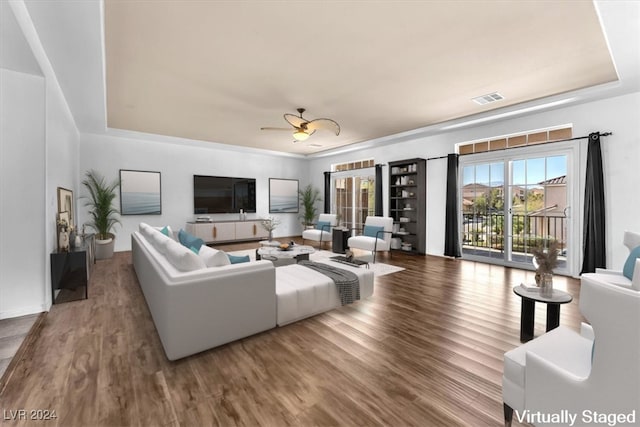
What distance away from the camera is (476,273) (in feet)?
15.9

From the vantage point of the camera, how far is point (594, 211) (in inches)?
166

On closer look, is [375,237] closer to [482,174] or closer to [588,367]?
[482,174]

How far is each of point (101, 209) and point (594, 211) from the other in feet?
29.6

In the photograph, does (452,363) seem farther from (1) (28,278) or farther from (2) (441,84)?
(1) (28,278)

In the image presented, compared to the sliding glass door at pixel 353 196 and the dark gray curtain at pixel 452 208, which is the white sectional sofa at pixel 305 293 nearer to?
the dark gray curtain at pixel 452 208

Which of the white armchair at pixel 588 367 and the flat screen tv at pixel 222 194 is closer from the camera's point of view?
the white armchair at pixel 588 367

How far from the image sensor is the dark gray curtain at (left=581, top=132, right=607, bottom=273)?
4.19 meters

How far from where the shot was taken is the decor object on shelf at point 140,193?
6859 millimetres

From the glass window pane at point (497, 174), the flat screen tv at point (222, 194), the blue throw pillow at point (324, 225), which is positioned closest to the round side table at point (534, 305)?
the glass window pane at point (497, 174)

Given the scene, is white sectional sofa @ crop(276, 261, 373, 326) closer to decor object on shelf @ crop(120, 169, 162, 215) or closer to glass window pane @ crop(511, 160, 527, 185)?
glass window pane @ crop(511, 160, 527, 185)

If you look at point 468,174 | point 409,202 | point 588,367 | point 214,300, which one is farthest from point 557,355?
point 409,202

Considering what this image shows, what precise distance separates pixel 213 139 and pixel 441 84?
5.60 m

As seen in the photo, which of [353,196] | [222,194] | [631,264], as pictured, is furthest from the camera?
[353,196]

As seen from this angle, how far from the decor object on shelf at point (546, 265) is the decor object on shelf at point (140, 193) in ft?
25.8
